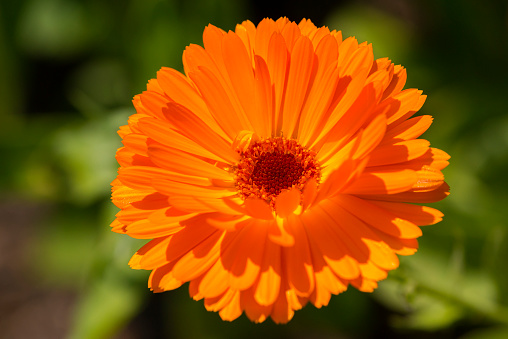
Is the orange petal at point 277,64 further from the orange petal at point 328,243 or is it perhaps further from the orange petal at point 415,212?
the orange petal at point 415,212

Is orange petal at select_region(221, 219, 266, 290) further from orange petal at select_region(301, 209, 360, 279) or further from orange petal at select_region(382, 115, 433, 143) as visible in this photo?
orange petal at select_region(382, 115, 433, 143)

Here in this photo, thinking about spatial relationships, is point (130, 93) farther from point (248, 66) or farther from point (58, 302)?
point (248, 66)

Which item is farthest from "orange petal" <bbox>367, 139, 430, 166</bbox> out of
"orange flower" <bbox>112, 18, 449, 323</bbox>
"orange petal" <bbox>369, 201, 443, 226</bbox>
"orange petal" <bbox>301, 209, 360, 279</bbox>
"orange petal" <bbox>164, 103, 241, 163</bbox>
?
"orange petal" <bbox>164, 103, 241, 163</bbox>

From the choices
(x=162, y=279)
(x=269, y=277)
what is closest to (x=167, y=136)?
(x=162, y=279)

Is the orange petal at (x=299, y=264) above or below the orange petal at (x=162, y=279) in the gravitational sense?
above

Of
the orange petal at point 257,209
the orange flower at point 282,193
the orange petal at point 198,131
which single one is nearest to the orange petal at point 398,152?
the orange flower at point 282,193

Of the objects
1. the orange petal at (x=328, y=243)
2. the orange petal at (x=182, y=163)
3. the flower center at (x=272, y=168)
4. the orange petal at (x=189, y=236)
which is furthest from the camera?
the flower center at (x=272, y=168)

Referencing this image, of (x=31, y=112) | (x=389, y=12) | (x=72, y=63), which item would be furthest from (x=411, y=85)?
(x=31, y=112)
